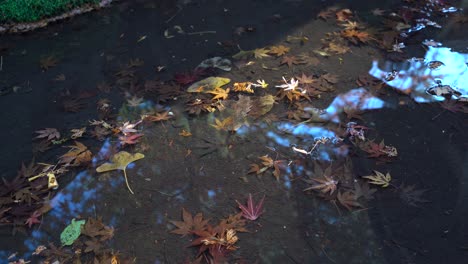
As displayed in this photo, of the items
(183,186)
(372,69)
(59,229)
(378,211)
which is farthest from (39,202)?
(372,69)

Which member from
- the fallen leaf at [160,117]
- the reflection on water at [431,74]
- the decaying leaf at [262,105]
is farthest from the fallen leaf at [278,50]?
the fallen leaf at [160,117]

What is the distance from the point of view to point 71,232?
2.40 metres

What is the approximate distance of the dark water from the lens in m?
2.27

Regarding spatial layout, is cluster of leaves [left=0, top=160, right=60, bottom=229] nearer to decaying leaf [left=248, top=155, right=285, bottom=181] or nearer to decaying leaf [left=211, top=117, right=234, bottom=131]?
decaying leaf [left=211, top=117, right=234, bottom=131]

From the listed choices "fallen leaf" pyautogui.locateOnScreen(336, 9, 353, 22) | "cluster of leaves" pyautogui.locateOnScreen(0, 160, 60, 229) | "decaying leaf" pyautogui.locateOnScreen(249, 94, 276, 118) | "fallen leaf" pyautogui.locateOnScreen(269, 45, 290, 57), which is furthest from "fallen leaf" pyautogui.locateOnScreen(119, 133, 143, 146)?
"fallen leaf" pyautogui.locateOnScreen(336, 9, 353, 22)

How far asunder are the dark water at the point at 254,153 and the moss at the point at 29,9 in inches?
17.6

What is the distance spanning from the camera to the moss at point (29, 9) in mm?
4574

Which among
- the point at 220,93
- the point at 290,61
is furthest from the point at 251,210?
the point at 290,61

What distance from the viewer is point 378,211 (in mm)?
2371

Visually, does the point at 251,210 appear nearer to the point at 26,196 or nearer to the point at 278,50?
the point at 26,196

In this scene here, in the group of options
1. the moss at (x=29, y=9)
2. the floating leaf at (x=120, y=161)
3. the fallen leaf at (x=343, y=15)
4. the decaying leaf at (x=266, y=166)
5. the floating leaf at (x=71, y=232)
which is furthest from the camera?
the moss at (x=29, y=9)

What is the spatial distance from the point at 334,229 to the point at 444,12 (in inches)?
131

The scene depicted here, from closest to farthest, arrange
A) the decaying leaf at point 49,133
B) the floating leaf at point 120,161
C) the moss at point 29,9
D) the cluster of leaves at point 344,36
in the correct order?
1. the floating leaf at point 120,161
2. the decaying leaf at point 49,133
3. the cluster of leaves at point 344,36
4. the moss at point 29,9

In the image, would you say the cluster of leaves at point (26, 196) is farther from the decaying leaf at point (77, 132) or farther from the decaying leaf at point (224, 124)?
the decaying leaf at point (224, 124)
